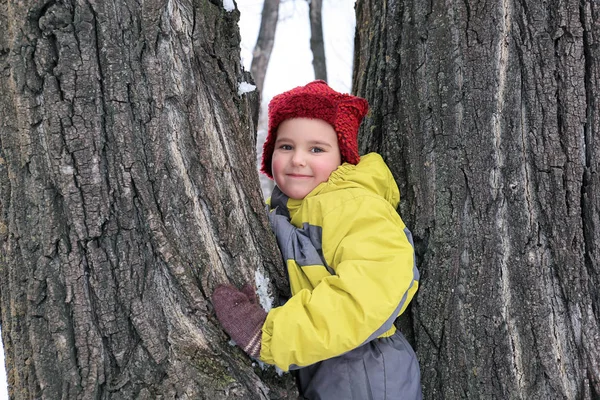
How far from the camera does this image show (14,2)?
1.45 meters

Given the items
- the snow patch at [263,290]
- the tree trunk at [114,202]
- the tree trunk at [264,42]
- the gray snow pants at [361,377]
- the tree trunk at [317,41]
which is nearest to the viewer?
the tree trunk at [114,202]

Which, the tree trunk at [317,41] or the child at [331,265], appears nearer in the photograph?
the child at [331,265]

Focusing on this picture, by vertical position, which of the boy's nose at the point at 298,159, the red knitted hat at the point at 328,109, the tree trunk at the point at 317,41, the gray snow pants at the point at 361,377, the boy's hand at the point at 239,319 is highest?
the tree trunk at the point at 317,41

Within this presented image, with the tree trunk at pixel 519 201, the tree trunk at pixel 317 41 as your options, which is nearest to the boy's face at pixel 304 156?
the tree trunk at pixel 519 201

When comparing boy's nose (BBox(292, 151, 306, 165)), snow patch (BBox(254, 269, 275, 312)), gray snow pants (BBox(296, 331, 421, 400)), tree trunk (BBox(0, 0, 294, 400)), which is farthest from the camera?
boy's nose (BBox(292, 151, 306, 165))

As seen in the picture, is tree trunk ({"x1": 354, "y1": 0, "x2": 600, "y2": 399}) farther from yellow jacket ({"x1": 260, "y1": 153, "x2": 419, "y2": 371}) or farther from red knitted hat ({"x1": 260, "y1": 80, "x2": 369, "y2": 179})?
red knitted hat ({"x1": 260, "y1": 80, "x2": 369, "y2": 179})

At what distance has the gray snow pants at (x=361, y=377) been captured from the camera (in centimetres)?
194

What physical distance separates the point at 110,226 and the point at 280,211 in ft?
3.10

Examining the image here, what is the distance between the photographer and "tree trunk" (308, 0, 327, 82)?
7.43 m

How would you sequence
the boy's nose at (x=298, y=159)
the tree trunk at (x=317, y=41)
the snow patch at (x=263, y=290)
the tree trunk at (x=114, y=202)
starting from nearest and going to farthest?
the tree trunk at (x=114, y=202), the snow patch at (x=263, y=290), the boy's nose at (x=298, y=159), the tree trunk at (x=317, y=41)

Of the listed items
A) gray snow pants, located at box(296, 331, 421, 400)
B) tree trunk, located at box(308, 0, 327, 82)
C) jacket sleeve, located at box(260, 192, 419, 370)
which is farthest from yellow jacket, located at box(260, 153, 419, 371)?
tree trunk, located at box(308, 0, 327, 82)

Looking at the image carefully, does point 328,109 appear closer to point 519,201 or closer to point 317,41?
point 519,201

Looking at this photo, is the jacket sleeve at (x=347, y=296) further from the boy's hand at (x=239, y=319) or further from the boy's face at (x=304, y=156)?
the boy's face at (x=304, y=156)

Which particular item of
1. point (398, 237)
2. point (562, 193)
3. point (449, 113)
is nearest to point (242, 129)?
point (398, 237)
